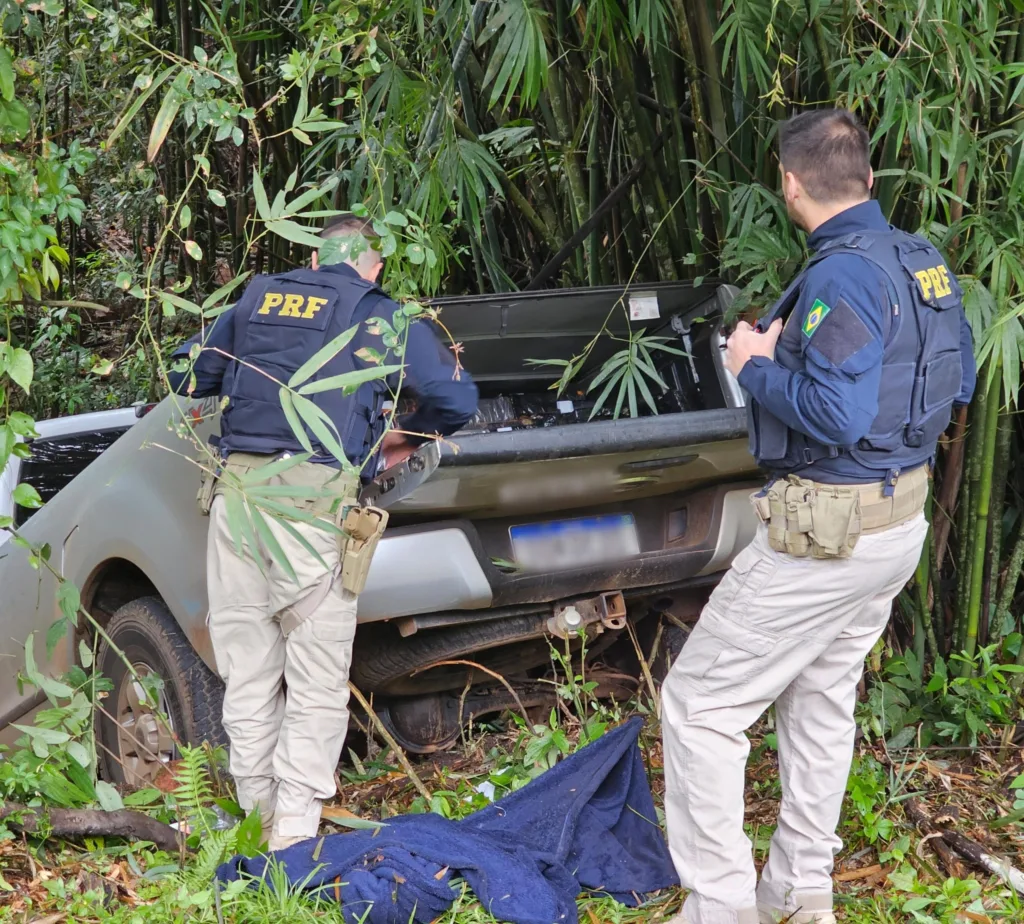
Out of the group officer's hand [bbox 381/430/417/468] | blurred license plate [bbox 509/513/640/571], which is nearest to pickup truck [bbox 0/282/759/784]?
blurred license plate [bbox 509/513/640/571]

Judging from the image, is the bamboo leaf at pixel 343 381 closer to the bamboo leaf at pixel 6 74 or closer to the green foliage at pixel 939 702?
the bamboo leaf at pixel 6 74

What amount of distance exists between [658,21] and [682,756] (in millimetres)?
1821

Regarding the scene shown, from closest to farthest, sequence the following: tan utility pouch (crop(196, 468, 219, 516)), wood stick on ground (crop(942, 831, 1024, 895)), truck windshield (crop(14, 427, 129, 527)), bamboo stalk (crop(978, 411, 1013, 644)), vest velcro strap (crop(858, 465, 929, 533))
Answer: vest velcro strap (crop(858, 465, 929, 533)) → wood stick on ground (crop(942, 831, 1024, 895)) → tan utility pouch (crop(196, 468, 219, 516)) → bamboo stalk (crop(978, 411, 1013, 644)) → truck windshield (crop(14, 427, 129, 527))

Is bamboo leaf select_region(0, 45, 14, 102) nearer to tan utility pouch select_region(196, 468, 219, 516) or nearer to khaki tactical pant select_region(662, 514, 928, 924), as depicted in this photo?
tan utility pouch select_region(196, 468, 219, 516)

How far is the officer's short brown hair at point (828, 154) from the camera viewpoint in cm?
235

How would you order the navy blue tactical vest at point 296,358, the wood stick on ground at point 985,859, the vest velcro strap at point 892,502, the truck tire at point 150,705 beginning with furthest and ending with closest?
the truck tire at point 150,705 < the navy blue tactical vest at point 296,358 < the wood stick on ground at point 985,859 < the vest velcro strap at point 892,502

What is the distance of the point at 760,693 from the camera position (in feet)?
7.89

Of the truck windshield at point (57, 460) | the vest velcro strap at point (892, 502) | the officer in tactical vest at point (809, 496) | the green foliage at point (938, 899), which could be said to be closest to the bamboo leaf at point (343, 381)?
the officer in tactical vest at point (809, 496)

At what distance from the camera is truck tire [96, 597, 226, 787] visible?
10.2 ft

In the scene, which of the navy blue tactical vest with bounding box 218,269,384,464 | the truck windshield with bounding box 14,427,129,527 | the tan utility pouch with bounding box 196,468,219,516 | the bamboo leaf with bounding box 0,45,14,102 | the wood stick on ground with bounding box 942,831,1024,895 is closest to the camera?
the bamboo leaf with bounding box 0,45,14,102

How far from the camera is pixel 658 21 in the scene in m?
3.07

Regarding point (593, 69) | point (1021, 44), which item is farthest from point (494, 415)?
point (1021, 44)

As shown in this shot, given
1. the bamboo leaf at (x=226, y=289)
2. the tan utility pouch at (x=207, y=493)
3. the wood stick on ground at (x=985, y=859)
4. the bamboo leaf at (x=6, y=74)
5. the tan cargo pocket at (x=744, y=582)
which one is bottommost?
the wood stick on ground at (x=985, y=859)

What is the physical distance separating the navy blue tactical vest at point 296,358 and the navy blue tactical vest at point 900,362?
0.91 m
